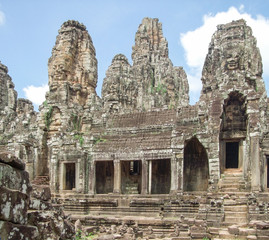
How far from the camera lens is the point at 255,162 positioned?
1819 centimetres

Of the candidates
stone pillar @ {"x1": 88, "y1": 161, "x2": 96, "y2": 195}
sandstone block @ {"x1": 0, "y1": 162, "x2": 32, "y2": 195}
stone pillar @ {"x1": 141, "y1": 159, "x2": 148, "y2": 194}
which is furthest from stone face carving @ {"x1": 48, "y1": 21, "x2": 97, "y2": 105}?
sandstone block @ {"x1": 0, "y1": 162, "x2": 32, "y2": 195}

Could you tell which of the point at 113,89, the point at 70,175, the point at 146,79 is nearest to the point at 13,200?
the point at 70,175

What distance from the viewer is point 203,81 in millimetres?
25719

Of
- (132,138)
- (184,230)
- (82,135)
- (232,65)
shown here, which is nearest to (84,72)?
(82,135)

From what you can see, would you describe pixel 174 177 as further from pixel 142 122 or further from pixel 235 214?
pixel 142 122

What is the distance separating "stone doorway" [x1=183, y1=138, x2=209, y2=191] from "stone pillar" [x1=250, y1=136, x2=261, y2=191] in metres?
3.11

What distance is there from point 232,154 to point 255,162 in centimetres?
335

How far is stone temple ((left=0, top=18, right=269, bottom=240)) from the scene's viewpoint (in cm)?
1664

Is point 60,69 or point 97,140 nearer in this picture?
point 97,140

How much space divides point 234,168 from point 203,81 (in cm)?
690

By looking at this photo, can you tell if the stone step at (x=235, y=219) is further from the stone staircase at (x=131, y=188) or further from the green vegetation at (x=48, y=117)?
the green vegetation at (x=48, y=117)

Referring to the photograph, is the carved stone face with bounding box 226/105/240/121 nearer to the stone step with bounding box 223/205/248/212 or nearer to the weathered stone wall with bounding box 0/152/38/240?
the stone step with bounding box 223/205/248/212

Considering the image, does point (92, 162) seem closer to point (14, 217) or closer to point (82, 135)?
point (82, 135)

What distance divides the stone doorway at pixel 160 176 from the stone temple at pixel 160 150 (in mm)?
55
